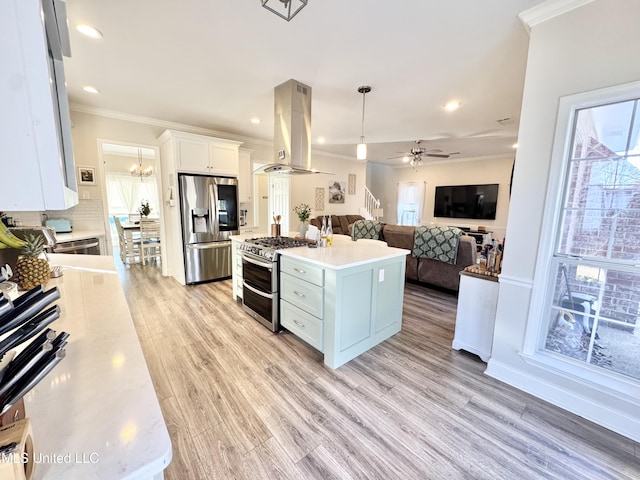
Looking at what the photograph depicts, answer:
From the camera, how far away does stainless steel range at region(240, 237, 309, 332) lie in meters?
2.55

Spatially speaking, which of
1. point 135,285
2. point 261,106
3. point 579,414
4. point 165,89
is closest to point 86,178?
point 135,285

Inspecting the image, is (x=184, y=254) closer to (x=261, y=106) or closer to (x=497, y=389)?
(x=261, y=106)

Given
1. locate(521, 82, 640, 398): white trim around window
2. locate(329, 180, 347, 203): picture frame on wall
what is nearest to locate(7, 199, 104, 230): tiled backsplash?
locate(329, 180, 347, 203): picture frame on wall

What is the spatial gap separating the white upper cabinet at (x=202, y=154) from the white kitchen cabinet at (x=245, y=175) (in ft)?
1.69

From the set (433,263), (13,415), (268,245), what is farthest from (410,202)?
(13,415)

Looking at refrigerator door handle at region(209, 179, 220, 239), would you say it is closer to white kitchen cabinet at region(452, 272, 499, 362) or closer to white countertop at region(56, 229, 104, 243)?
white countertop at region(56, 229, 104, 243)

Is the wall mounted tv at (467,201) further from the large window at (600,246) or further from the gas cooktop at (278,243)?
the gas cooktop at (278,243)

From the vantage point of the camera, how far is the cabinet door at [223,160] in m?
4.12

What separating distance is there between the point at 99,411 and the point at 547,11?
2.86m

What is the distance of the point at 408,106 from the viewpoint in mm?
3359

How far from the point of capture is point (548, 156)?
5.69 ft

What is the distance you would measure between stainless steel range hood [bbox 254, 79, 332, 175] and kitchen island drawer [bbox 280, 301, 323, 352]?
4.63ft

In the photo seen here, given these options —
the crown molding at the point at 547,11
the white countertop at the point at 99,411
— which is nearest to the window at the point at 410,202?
the crown molding at the point at 547,11

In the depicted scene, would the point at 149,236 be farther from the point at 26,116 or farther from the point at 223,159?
the point at 26,116
